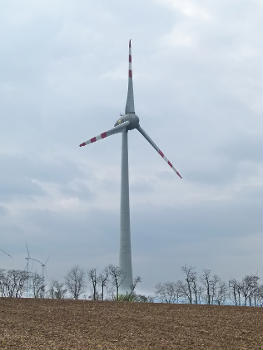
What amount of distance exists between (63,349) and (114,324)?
6779 millimetres

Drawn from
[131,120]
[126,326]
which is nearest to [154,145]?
[131,120]

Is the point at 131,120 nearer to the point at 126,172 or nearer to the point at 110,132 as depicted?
the point at 110,132

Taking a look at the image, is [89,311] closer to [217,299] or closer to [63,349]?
A: [63,349]

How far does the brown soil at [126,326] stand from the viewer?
21906 millimetres

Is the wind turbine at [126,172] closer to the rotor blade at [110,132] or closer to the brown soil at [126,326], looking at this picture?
the rotor blade at [110,132]

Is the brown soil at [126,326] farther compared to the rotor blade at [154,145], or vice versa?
the rotor blade at [154,145]

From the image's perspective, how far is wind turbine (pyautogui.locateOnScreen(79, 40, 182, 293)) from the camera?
58219 millimetres

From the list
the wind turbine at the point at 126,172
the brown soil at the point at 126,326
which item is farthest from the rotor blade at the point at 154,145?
the brown soil at the point at 126,326

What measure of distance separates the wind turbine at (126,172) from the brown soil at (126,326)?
22.0m

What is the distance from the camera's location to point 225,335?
24250 millimetres

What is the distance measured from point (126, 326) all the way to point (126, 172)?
3730 centimetres

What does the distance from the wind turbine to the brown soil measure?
22.0 metres

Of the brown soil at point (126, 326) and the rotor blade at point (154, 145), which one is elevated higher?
the rotor blade at point (154, 145)

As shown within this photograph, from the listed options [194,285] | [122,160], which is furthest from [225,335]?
[194,285]
